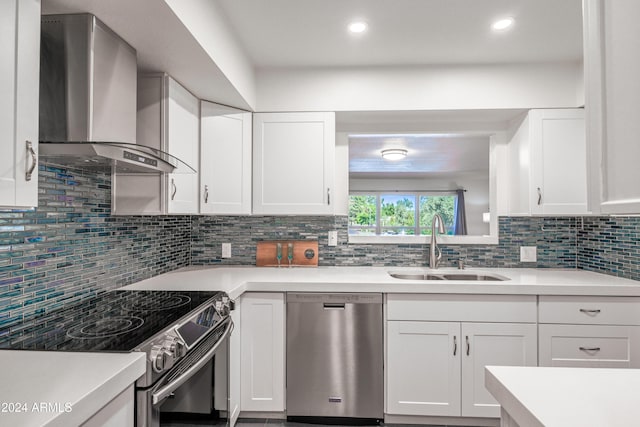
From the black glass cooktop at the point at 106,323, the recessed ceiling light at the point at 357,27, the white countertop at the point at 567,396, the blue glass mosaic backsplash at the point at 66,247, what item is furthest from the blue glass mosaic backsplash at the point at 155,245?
the white countertop at the point at 567,396

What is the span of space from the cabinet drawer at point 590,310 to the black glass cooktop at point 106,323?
1.91m

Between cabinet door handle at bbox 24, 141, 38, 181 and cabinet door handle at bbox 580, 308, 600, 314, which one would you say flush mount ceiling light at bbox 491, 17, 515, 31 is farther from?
cabinet door handle at bbox 24, 141, 38, 181

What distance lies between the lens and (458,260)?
2.77 meters

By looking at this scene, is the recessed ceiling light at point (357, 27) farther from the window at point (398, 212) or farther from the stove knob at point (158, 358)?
the stove knob at point (158, 358)

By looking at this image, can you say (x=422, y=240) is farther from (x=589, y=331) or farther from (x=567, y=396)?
(x=567, y=396)

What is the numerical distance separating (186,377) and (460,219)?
7.65 ft

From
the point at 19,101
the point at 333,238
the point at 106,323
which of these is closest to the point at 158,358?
the point at 106,323

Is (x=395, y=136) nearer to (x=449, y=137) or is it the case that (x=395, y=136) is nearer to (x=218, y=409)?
(x=449, y=137)

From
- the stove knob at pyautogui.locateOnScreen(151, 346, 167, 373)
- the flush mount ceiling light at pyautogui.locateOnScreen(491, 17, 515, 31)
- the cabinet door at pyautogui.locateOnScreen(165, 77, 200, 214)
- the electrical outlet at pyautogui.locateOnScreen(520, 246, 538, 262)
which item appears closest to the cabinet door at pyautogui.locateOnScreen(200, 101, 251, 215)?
the cabinet door at pyautogui.locateOnScreen(165, 77, 200, 214)

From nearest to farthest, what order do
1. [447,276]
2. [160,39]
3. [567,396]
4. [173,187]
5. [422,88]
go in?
[567,396]
[160,39]
[173,187]
[422,88]
[447,276]

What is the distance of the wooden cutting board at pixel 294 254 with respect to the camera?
2780 millimetres

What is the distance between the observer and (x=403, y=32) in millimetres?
2053

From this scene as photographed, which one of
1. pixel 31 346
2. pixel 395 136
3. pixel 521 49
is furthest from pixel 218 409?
pixel 521 49

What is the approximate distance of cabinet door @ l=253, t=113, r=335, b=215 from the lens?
8.23 ft
